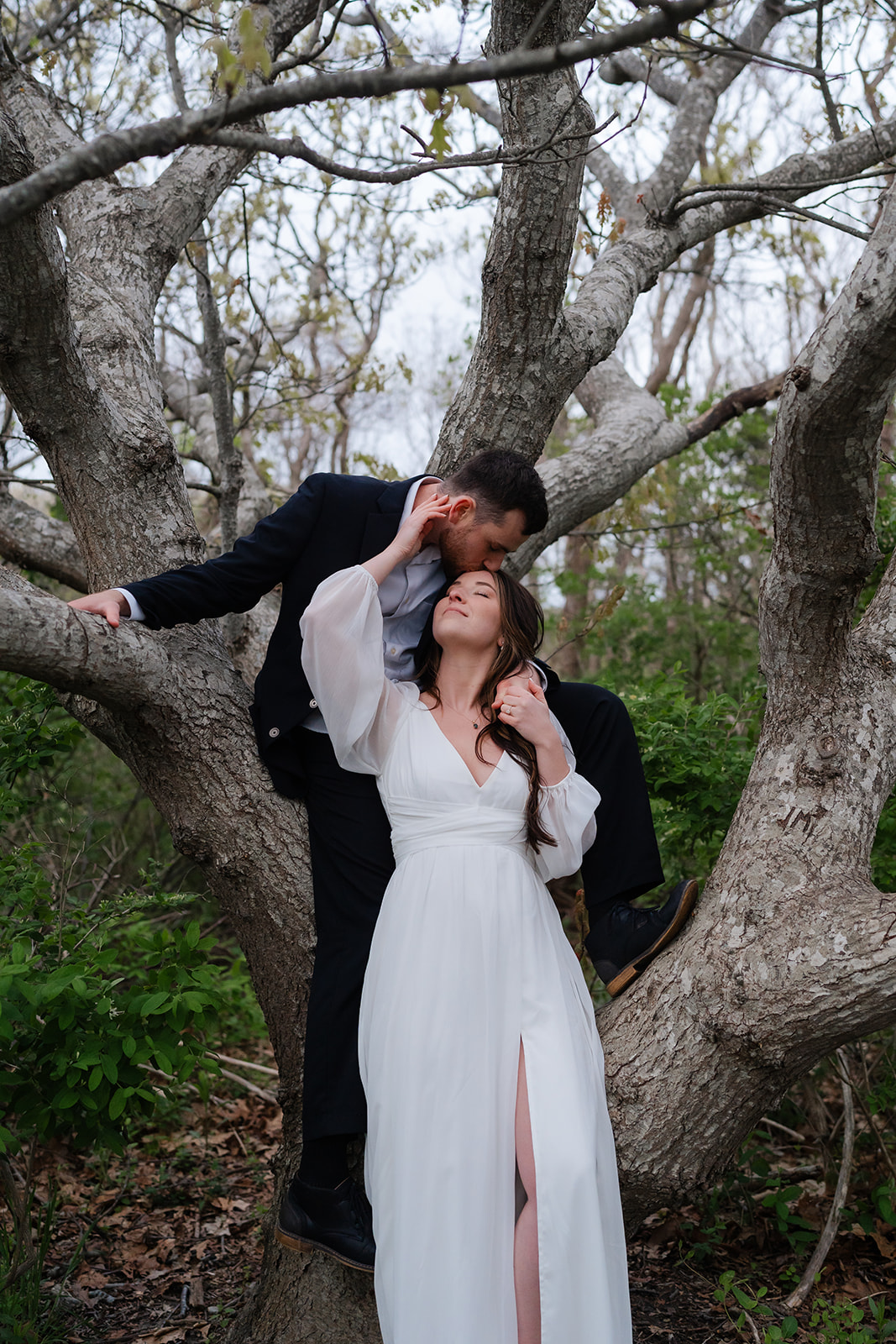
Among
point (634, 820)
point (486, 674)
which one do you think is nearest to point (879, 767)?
point (634, 820)

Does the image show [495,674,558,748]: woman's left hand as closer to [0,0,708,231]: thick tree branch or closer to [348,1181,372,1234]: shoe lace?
[348,1181,372,1234]: shoe lace

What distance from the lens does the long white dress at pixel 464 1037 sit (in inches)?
83.3

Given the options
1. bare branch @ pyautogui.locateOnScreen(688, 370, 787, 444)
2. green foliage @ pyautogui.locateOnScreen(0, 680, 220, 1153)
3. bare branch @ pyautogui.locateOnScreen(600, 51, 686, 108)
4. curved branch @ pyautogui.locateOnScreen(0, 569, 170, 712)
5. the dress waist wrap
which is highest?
bare branch @ pyautogui.locateOnScreen(600, 51, 686, 108)

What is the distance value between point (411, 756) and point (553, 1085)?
800 millimetres

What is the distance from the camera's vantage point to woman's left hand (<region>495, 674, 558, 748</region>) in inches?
96.8

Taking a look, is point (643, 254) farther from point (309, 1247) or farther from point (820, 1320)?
point (820, 1320)

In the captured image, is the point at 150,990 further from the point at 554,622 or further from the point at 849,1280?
the point at 554,622

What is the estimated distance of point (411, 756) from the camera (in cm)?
252

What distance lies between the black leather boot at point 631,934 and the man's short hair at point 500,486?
101 cm

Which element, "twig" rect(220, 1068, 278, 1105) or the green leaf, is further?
"twig" rect(220, 1068, 278, 1105)

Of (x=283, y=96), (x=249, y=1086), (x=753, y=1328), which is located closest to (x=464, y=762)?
(x=283, y=96)

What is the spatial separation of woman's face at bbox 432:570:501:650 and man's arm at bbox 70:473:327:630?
41 centimetres

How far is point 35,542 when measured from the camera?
446 centimetres

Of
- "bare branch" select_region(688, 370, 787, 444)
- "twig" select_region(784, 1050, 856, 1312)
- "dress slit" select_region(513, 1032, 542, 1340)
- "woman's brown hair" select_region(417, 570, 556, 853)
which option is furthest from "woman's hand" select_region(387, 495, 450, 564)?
"bare branch" select_region(688, 370, 787, 444)
